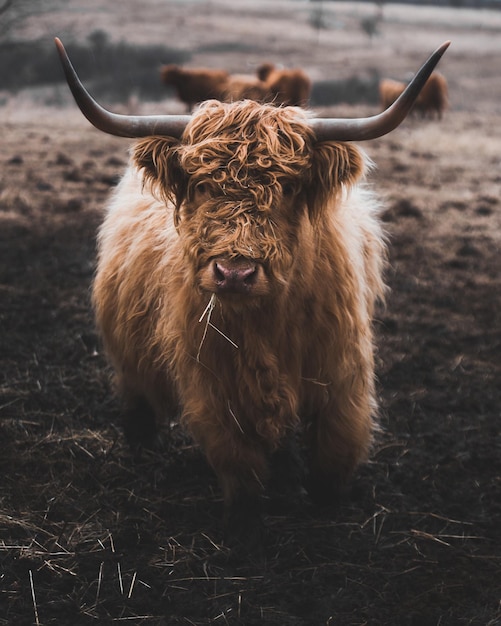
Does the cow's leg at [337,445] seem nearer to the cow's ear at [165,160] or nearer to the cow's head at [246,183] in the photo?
the cow's head at [246,183]

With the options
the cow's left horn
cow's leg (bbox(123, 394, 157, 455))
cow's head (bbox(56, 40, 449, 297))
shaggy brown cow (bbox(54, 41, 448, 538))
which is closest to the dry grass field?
cow's leg (bbox(123, 394, 157, 455))

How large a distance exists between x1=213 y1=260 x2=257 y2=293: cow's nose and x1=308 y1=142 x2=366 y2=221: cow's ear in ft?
1.45

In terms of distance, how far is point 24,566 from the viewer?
2.70 metres

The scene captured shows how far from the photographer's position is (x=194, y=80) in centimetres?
1895

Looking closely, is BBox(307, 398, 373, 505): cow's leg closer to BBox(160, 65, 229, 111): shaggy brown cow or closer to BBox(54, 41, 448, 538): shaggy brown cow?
BBox(54, 41, 448, 538): shaggy brown cow

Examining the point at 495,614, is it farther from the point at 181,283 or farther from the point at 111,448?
the point at 111,448

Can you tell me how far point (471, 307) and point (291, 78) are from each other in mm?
14495

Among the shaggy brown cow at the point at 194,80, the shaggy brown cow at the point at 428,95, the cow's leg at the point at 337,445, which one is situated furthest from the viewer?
the shaggy brown cow at the point at 194,80

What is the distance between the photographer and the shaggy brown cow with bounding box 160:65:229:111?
18844mm

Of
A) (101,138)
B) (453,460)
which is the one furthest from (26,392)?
(101,138)

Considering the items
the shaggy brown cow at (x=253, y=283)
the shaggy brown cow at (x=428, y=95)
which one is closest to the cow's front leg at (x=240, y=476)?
the shaggy brown cow at (x=253, y=283)

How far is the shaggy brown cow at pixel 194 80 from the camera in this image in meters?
18.8

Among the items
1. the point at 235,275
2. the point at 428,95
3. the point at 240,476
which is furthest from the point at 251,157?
the point at 428,95

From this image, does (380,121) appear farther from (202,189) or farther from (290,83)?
(290,83)
